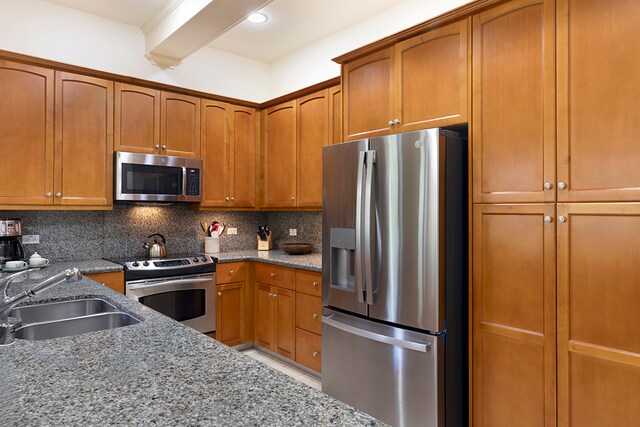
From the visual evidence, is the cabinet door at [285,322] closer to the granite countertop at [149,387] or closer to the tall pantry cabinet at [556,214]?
the tall pantry cabinet at [556,214]

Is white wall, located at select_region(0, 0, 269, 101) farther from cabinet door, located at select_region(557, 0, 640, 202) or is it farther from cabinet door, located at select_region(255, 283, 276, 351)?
cabinet door, located at select_region(557, 0, 640, 202)

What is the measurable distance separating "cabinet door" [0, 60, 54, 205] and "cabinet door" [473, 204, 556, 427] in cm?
294

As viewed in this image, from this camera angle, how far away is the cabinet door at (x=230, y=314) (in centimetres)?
353

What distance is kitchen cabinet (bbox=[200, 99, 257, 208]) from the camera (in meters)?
3.77

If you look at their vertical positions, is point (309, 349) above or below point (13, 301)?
below

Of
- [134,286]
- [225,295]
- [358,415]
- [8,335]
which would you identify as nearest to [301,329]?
[225,295]

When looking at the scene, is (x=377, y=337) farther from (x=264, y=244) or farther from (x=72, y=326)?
(x=264, y=244)

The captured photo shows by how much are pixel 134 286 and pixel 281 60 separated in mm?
2690

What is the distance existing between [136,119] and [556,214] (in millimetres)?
3078

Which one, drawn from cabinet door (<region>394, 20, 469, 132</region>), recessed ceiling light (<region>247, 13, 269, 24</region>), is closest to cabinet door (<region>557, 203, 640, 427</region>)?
cabinet door (<region>394, 20, 469, 132</region>)

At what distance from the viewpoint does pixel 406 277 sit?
2.16 meters

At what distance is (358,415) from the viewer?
798mm

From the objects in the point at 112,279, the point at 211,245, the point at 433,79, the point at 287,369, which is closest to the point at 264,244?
the point at 211,245

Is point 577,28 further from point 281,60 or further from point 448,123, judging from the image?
point 281,60
